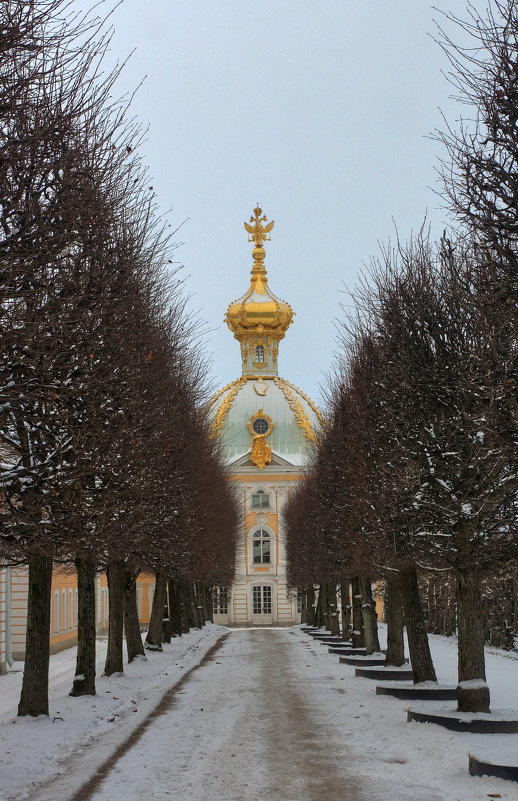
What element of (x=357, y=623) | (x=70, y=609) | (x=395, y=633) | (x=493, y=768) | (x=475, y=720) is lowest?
(x=493, y=768)

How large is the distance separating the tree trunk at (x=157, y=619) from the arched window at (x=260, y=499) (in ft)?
190

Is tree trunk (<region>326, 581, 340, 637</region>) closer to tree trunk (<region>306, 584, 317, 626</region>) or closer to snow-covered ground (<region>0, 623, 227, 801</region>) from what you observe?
tree trunk (<region>306, 584, 317, 626</region>)

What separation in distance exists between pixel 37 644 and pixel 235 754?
4617 mm

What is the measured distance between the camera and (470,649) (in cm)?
1761

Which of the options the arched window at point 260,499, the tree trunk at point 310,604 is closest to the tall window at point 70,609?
the tree trunk at point 310,604

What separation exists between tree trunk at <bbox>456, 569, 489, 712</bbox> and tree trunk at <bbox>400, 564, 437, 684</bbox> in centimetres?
329

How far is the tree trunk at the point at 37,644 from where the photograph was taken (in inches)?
702

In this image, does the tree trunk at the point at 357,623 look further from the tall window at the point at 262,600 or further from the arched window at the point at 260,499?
the arched window at the point at 260,499

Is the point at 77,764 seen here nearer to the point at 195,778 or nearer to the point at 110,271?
the point at 195,778

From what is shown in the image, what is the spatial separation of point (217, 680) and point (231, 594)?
218 feet

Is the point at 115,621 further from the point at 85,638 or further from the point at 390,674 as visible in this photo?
the point at 390,674

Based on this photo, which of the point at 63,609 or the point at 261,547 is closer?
the point at 63,609

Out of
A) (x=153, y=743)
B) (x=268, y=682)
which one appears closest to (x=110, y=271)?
(x=153, y=743)

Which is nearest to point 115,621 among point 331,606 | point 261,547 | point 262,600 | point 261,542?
point 331,606
